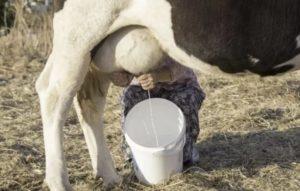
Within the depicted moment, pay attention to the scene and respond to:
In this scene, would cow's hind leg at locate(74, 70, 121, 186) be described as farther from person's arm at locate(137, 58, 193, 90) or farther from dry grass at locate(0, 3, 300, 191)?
person's arm at locate(137, 58, 193, 90)

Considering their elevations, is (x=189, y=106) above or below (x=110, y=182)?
above

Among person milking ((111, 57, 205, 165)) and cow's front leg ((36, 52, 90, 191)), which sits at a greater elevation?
cow's front leg ((36, 52, 90, 191))

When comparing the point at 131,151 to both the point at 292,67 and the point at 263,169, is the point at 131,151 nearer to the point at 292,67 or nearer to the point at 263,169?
the point at 263,169

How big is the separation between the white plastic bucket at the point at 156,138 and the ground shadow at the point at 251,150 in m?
0.35

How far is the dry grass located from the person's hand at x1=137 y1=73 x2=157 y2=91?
0.56 m

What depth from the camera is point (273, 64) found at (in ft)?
10.4

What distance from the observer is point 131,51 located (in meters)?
3.38

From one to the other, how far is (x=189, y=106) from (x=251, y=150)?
58 cm

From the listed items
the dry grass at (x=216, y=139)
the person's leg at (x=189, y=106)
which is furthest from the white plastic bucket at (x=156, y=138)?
the person's leg at (x=189, y=106)

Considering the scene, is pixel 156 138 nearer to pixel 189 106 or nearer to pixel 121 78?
pixel 189 106

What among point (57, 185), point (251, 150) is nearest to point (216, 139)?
point (251, 150)

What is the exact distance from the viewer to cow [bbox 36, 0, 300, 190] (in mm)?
3061

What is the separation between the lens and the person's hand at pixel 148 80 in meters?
3.91

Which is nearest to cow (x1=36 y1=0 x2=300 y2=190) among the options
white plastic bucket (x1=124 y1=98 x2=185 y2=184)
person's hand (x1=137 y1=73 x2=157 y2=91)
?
person's hand (x1=137 y1=73 x2=157 y2=91)
